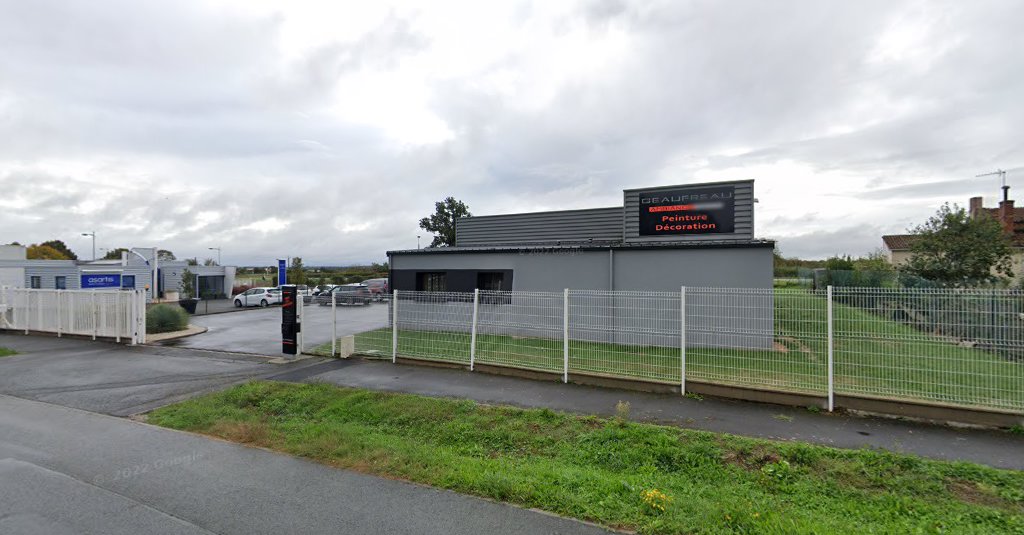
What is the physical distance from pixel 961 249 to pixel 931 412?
14.8 meters

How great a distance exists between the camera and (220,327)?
19.5m

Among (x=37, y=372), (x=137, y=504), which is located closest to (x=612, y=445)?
(x=137, y=504)

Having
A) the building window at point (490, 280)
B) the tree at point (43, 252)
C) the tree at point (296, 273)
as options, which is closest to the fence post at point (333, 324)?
the building window at point (490, 280)

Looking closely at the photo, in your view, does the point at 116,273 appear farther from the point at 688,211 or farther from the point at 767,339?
the point at 767,339

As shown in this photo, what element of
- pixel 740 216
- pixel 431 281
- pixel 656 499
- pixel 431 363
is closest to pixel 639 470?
pixel 656 499

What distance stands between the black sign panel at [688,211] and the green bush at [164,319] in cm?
1708

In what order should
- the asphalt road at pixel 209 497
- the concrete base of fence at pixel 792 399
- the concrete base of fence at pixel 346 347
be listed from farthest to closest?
1. the concrete base of fence at pixel 346 347
2. the concrete base of fence at pixel 792 399
3. the asphalt road at pixel 209 497

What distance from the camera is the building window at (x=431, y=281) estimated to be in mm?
15758

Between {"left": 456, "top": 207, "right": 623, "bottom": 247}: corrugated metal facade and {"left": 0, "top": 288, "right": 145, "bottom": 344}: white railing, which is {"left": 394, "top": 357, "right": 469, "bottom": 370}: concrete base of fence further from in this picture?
{"left": 0, "top": 288, "right": 145, "bottom": 344}: white railing

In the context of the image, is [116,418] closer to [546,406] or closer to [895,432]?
[546,406]

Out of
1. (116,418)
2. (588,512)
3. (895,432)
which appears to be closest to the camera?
(588,512)

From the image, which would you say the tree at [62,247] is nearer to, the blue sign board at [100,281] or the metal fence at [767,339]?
the blue sign board at [100,281]

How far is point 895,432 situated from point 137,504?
8.48 metres

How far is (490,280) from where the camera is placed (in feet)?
49.6
